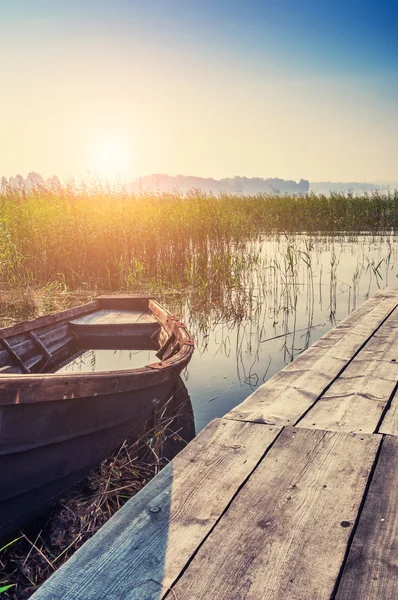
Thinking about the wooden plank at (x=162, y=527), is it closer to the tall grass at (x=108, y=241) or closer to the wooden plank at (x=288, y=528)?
the wooden plank at (x=288, y=528)

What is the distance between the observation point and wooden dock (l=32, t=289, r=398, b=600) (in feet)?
4.55

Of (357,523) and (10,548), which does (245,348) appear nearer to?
(10,548)

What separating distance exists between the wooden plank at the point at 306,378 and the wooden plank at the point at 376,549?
2.28 ft

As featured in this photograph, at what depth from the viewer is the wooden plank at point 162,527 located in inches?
55.4

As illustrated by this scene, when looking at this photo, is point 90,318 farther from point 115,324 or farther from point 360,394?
point 360,394

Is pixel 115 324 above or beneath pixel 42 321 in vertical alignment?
beneath

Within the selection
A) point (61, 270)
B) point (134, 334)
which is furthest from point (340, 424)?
point (61, 270)

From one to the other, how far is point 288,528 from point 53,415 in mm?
1668

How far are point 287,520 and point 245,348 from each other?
4514 millimetres

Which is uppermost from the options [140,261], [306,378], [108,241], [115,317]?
[108,241]

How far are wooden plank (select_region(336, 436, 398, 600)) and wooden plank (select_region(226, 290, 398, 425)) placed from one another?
696 mm

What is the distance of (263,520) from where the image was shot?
165cm

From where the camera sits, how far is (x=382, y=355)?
3639mm

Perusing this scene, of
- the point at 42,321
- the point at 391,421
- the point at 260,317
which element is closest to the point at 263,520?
the point at 391,421
